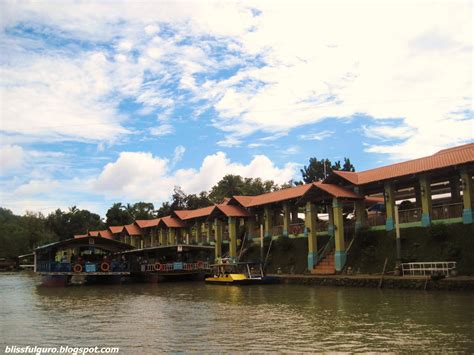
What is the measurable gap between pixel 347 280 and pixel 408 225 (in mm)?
5260

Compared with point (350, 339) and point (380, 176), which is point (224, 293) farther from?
point (350, 339)

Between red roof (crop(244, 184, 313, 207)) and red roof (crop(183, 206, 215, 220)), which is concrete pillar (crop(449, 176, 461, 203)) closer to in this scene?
red roof (crop(244, 184, 313, 207))

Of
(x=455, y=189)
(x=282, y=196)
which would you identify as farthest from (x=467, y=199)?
(x=282, y=196)

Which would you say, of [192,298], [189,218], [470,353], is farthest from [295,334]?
[189,218]

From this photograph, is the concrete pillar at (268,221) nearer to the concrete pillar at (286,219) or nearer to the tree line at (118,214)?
the concrete pillar at (286,219)

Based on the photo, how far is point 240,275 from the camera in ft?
107

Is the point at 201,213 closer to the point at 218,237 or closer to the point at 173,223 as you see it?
the point at 173,223

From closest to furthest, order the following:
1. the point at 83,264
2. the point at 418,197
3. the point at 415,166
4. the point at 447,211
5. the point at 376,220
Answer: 1. the point at 447,211
2. the point at 415,166
3. the point at 376,220
4. the point at 418,197
5. the point at 83,264

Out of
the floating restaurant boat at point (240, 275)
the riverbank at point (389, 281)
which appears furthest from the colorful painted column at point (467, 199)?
the floating restaurant boat at point (240, 275)

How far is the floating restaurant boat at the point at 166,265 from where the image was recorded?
39.2 m

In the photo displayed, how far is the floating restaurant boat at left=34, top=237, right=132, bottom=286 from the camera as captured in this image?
120 ft

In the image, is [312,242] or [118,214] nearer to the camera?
[312,242]

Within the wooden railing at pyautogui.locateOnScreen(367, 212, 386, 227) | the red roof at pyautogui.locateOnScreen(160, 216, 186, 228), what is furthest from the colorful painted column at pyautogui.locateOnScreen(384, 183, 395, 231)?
the red roof at pyautogui.locateOnScreen(160, 216, 186, 228)

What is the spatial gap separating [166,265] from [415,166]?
20635 millimetres
